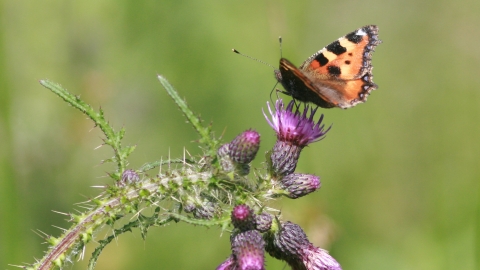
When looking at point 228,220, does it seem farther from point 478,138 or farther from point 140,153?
point 478,138

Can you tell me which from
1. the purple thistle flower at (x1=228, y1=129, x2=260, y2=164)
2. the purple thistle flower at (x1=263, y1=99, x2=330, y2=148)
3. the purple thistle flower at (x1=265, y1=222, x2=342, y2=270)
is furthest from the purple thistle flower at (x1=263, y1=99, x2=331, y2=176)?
the purple thistle flower at (x1=265, y1=222, x2=342, y2=270)

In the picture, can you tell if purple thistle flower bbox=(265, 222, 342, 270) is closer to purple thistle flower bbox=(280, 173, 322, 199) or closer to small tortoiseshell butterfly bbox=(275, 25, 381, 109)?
purple thistle flower bbox=(280, 173, 322, 199)

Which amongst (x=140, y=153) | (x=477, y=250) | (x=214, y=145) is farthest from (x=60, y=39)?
(x=477, y=250)

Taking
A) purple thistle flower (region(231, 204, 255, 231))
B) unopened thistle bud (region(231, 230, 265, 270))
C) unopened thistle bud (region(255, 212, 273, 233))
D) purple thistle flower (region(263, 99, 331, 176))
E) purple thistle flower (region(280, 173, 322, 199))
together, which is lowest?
unopened thistle bud (region(231, 230, 265, 270))

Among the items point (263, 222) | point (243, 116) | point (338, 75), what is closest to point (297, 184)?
point (263, 222)

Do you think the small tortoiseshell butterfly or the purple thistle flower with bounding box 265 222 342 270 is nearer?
the purple thistle flower with bounding box 265 222 342 270

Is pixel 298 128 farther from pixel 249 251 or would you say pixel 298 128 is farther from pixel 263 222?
pixel 249 251
